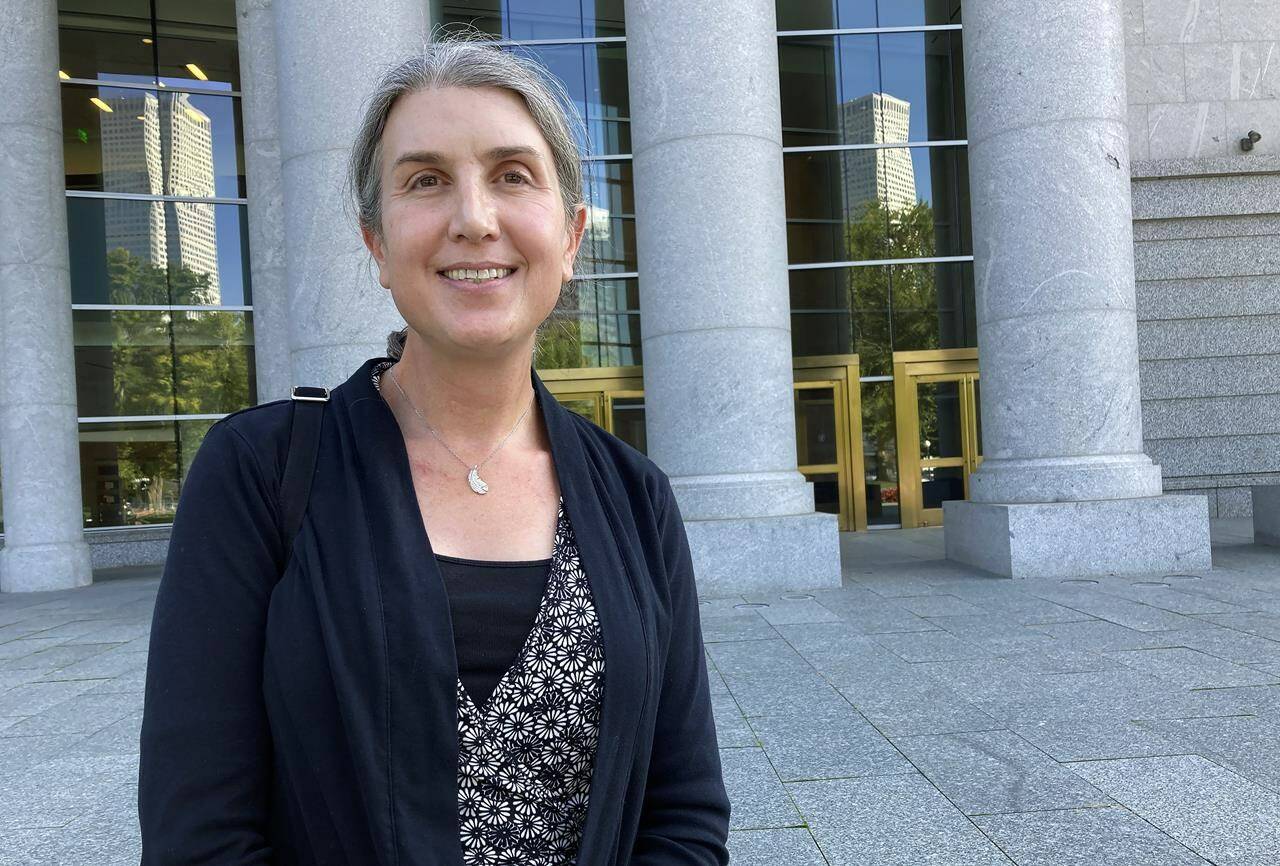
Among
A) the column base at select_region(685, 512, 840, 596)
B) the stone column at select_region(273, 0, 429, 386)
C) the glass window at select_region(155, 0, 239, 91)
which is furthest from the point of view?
the glass window at select_region(155, 0, 239, 91)

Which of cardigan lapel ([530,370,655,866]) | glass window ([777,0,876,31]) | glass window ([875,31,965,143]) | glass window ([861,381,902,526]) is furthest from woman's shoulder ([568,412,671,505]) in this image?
glass window ([777,0,876,31])

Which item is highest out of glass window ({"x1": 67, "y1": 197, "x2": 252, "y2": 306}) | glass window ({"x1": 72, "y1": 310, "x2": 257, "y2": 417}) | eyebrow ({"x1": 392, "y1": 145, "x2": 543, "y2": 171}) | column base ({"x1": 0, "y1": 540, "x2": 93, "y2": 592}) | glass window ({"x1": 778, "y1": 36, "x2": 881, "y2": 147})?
glass window ({"x1": 778, "y1": 36, "x2": 881, "y2": 147})

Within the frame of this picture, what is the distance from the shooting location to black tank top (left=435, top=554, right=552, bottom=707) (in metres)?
1.46

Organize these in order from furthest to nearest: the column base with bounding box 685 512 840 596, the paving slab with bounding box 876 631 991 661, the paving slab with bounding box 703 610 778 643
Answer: the column base with bounding box 685 512 840 596 → the paving slab with bounding box 703 610 778 643 → the paving slab with bounding box 876 631 991 661

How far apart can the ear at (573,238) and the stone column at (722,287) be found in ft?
25.4

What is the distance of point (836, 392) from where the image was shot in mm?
17172

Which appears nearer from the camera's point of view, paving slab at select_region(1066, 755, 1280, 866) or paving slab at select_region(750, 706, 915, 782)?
paving slab at select_region(1066, 755, 1280, 866)

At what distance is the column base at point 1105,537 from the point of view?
31.0 feet

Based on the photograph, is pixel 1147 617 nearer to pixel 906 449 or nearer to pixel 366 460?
pixel 366 460

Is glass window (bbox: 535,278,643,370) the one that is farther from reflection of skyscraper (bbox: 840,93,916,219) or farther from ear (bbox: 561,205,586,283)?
ear (bbox: 561,205,586,283)

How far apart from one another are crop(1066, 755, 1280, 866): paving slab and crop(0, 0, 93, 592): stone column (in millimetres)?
13396

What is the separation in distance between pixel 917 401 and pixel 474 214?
16.5 meters

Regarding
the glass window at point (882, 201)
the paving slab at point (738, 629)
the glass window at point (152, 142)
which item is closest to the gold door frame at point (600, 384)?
the glass window at point (882, 201)

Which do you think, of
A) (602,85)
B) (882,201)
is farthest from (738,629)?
(602,85)
